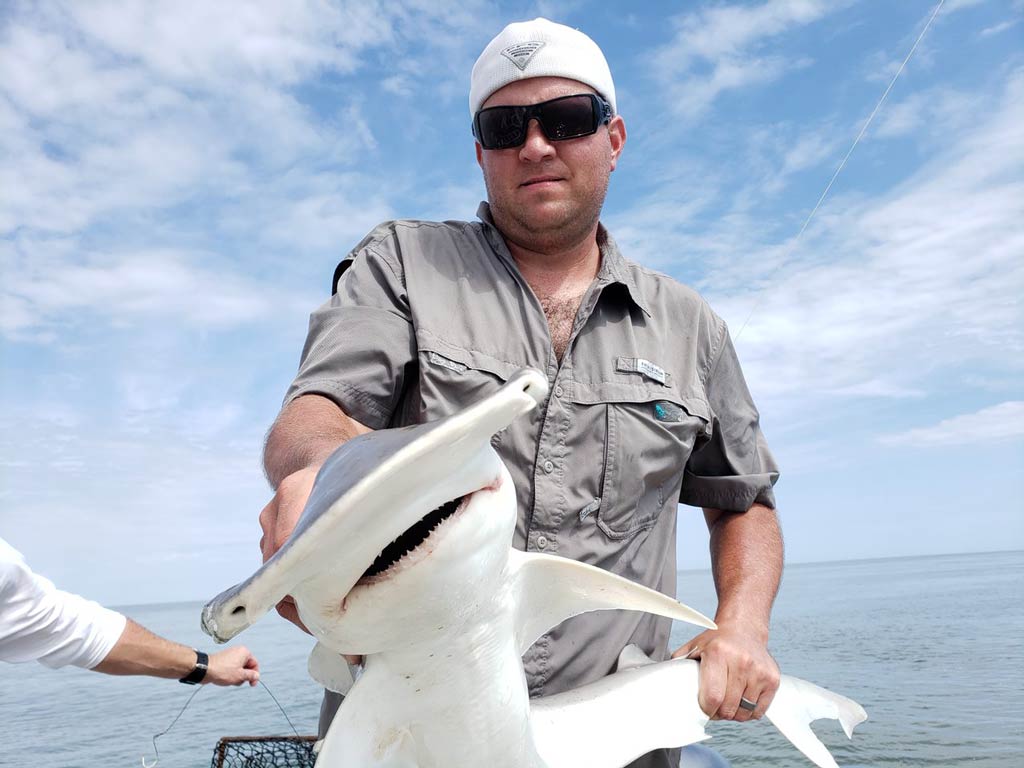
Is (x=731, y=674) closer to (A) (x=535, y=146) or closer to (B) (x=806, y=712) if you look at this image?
(B) (x=806, y=712)

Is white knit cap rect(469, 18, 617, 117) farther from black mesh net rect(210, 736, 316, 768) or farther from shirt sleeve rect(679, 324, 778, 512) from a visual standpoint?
black mesh net rect(210, 736, 316, 768)

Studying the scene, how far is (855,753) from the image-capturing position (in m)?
8.86

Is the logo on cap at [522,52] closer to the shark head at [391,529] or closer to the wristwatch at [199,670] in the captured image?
the shark head at [391,529]

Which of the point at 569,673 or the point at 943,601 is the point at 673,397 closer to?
the point at 569,673

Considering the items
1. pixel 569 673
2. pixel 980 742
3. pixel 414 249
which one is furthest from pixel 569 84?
pixel 980 742

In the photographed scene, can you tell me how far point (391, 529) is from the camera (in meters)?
1.08

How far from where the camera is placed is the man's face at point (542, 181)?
2.94 m

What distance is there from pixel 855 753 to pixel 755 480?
7.64 meters

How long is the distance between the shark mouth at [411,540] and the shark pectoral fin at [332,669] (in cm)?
75

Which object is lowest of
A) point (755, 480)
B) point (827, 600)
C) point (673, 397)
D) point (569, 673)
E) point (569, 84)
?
point (827, 600)

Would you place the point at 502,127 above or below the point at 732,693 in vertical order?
above

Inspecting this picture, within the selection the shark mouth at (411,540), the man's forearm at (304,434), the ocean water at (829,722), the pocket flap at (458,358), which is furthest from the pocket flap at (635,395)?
the ocean water at (829,722)

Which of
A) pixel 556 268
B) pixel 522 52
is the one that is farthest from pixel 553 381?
pixel 522 52

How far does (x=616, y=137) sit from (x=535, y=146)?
1.98 feet
